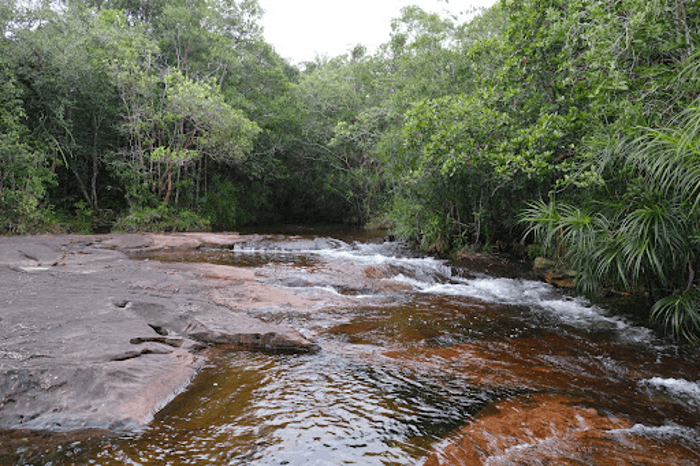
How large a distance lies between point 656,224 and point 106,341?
5.88 m

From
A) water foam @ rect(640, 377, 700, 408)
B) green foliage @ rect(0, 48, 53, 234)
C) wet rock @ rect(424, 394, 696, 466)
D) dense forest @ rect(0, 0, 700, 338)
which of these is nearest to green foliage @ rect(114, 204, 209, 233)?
dense forest @ rect(0, 0, 700, 338)

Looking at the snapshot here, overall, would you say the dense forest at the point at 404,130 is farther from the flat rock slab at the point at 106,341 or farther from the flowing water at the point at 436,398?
the flat rock slab at the point at 106,341

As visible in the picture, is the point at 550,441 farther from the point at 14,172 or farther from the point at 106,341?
the point at 14,172

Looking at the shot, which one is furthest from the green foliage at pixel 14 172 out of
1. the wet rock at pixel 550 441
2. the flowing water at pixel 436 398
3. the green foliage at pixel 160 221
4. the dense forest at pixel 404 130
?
the wet rock at pixel 550 441

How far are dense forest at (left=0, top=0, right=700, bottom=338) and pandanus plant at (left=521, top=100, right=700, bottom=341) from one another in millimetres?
29

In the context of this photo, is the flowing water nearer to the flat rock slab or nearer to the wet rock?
the wet rock

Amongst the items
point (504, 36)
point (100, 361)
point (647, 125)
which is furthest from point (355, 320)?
point (504, 36)

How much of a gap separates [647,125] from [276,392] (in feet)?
17.3

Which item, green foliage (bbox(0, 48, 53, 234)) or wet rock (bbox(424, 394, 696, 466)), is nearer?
wet rock (bbox(424, 394, 696, 466))

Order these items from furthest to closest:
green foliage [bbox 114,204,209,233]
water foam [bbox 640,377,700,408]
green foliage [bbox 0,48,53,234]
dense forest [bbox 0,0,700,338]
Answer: green foliage [bbox 114,204,209,233], green foliage [bbox 0,48,53,234], dense forest [bbox 0,0,700,338], water foam [bbox 640,377,700,408]

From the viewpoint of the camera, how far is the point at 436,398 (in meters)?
3.22

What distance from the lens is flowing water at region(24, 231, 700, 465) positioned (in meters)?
2.48

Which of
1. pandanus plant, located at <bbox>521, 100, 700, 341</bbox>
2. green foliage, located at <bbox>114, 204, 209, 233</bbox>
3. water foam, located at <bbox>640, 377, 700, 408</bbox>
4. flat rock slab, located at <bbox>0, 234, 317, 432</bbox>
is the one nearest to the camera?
flat rock slab, located at <bbox>0, 234, 317, 432</bbox>

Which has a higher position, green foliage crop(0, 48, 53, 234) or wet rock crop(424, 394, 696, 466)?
green foliage crop(0, 48, 53, 234)
